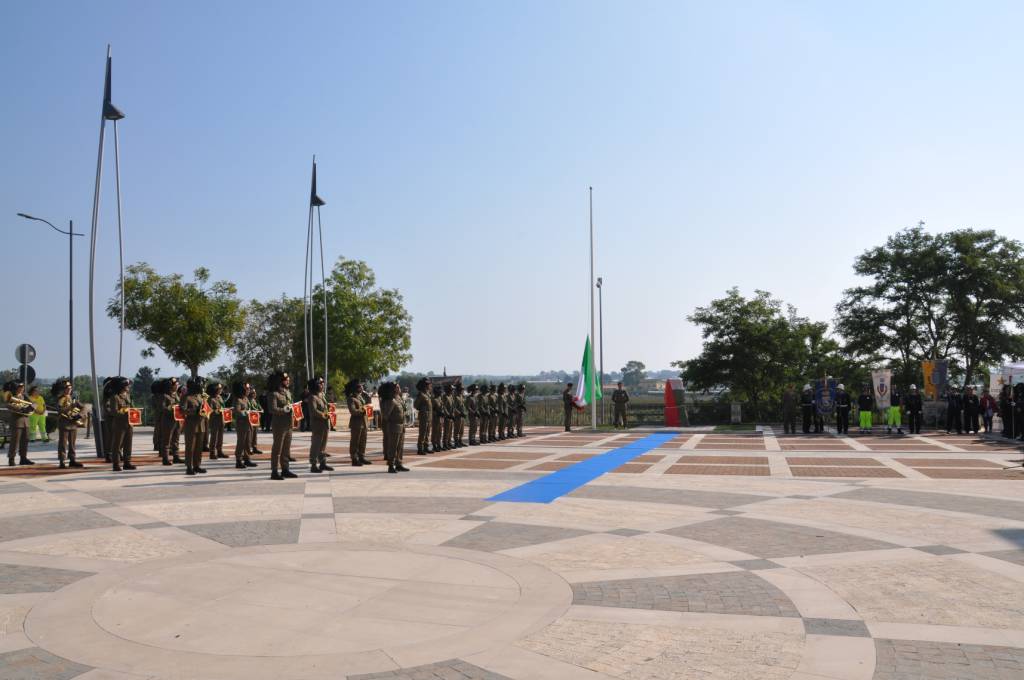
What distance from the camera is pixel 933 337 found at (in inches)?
1393

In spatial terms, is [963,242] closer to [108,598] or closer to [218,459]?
[218,459]

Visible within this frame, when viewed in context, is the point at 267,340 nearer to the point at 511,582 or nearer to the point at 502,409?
the point at 502,409

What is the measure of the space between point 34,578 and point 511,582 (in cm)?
406

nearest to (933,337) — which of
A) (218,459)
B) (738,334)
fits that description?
(738,334)

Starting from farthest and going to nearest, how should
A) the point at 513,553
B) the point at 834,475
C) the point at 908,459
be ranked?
the point at 908,459, the point at 834,475, the point at 513,553

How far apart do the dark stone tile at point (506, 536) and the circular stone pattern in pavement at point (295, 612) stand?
0.54 metres

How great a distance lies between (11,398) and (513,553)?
44.4 feet

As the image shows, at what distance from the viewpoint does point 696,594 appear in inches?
236

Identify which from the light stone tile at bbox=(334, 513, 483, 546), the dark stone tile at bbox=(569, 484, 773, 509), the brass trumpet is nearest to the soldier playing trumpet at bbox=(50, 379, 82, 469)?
the brass trumpet

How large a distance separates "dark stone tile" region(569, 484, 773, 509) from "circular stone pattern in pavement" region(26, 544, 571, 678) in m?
4.24

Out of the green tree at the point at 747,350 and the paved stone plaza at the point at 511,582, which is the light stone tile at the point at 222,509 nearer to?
the paved stone plaza at the point at 511,582

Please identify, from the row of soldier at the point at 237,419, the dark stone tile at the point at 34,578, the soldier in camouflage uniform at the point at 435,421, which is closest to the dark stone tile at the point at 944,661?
the dark stone tile at the point at 34,578

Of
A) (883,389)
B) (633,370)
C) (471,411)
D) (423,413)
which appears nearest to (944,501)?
(423,413)

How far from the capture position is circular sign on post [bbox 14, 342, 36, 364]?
66.3 feet
